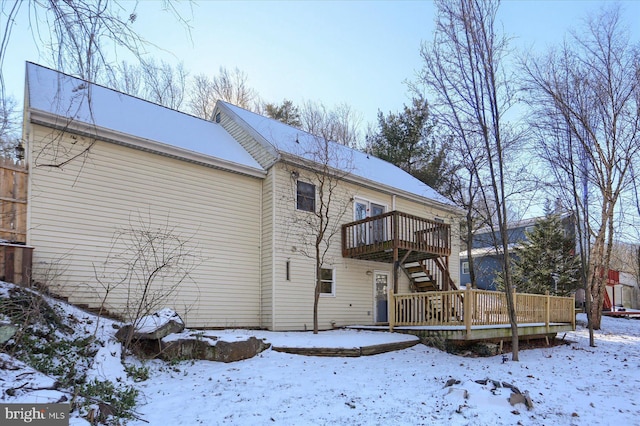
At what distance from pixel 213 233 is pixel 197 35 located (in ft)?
25.9

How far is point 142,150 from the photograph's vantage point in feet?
34.3

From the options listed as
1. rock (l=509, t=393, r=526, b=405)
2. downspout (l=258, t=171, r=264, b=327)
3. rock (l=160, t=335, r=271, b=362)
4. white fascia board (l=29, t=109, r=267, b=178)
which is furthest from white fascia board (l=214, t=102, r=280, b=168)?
rock (l=509, t=393, r=526, b=405)

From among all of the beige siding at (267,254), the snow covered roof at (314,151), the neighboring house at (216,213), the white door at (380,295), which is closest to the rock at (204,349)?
the neighboring house at (216,213)

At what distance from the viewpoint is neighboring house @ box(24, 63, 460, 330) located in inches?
360

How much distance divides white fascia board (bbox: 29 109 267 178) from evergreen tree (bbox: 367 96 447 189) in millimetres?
16035

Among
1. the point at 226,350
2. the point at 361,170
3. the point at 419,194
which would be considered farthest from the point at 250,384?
the point at 419,194

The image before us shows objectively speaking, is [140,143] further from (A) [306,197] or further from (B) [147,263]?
(A) [306,197]

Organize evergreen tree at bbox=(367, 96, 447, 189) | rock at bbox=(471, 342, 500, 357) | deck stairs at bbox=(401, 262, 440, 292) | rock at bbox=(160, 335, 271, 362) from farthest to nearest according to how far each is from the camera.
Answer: evergreen tree at bbox=(367, 96, 447, 189) → deck stairs at bbox=(401, 262, 440, 292) → rock at bbox=(471, 342, 500, 357) → rock at bbox=(160, 335, 271, 362)

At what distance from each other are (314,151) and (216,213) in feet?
11.7

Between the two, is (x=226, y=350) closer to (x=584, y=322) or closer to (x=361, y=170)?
(x=361, y=170)

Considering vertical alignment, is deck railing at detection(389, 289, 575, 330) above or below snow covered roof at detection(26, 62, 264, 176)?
below

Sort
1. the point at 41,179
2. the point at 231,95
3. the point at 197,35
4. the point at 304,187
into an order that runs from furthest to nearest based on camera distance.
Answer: the point at 231,95
the point at 304,187
the point at 41,179
the point at 197,35

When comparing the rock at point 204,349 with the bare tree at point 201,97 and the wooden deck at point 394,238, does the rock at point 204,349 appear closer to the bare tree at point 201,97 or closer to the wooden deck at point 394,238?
the wooden deck at point 394,238

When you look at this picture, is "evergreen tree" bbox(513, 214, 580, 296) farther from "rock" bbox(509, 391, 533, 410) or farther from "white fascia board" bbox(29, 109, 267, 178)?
"rock" bbox(509, 391, 533, 410)
